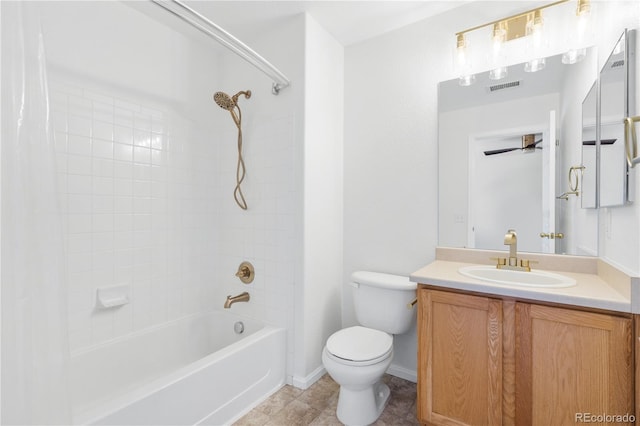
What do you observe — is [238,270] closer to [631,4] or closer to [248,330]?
[248,330]

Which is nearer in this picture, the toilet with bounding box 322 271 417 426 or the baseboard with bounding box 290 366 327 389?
the toilet with bounding box 322 271 417 426

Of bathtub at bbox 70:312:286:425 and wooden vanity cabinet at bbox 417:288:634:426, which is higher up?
wooden vanity cabinet at bbox 417:288:634:426

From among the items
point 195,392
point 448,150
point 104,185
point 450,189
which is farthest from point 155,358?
point 448,150

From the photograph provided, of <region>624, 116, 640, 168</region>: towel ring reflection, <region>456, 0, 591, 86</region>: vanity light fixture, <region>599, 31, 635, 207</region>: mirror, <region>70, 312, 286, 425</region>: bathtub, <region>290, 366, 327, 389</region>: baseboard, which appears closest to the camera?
<region>624, 116, 640, 168</region>: towel ring reflection

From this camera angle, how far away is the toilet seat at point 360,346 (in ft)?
5.10

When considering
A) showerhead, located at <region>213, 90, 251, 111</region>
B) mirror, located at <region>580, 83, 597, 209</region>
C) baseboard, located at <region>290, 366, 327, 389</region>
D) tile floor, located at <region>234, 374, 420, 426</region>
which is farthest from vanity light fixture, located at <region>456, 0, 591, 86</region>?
baseboard, located at <region>290, 366, 327, 389</region>

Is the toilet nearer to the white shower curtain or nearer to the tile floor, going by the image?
the tile floor

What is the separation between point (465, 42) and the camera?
1.86 metres

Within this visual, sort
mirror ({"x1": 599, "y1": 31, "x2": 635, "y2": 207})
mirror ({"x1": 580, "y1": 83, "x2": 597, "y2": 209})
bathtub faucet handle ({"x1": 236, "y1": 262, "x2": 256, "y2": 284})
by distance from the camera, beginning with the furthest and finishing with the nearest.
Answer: bathtub faucet handle ({"x1": 236, "y1": 262, "x2": 256, "y2": 284}) → mirror ({"x1": 580, "y1": 83, "x2": 597, "y2": 209}) → mirror ({"x1": 599, "y1": 31, "x2": 635, "y2": 207})

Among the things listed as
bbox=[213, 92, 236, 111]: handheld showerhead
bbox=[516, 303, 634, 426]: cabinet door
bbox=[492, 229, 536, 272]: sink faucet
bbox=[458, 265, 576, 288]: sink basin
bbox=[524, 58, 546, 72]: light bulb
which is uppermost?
bbox=[524, 58, 546, 72]: light bulb

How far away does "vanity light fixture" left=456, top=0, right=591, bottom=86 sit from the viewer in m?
1.53

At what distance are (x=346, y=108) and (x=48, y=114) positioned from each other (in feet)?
6.10

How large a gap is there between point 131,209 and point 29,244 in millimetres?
1153

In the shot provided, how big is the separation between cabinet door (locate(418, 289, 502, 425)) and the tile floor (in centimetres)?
27
